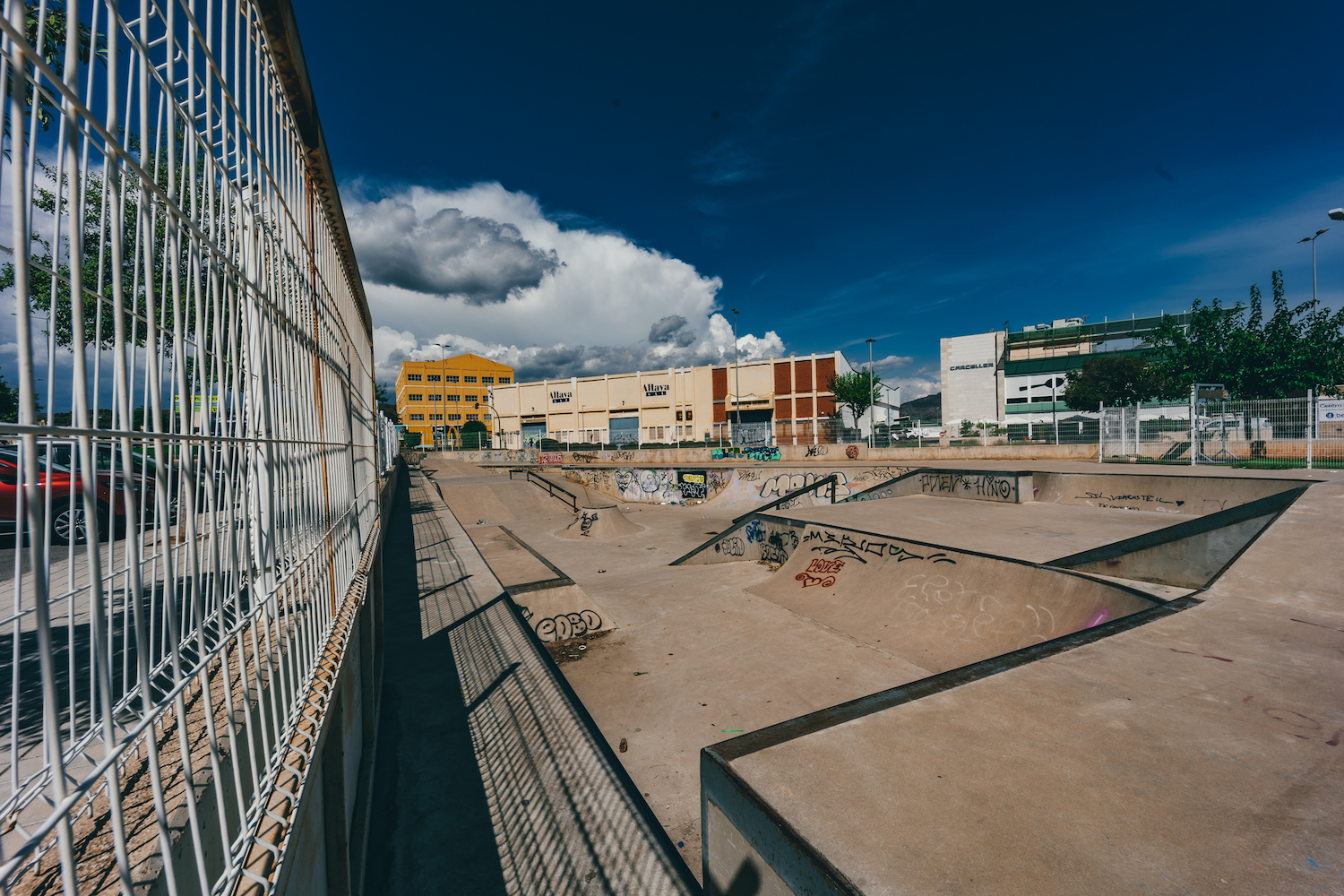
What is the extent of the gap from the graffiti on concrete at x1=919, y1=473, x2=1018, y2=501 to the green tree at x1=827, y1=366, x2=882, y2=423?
3369cm

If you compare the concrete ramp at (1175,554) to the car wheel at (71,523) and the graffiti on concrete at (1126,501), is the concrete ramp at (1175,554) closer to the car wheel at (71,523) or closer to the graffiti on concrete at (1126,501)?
the graffiti on concrete at (1126,501)

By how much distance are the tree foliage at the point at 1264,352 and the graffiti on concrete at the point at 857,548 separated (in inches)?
855

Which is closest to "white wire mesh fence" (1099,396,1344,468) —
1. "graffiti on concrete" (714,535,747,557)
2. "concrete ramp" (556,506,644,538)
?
"graffiti on concrete" (714,535,747,557)

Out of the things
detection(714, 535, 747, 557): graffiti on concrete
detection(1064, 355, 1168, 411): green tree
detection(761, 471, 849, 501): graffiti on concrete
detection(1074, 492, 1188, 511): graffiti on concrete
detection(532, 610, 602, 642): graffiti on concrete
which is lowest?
detection(532, 610, 602, 642): graffiti on concrete

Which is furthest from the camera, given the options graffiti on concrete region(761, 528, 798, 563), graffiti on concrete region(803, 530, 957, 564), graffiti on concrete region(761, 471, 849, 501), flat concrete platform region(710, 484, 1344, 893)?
graffiti on concrete region(761, 471, 849, 501)

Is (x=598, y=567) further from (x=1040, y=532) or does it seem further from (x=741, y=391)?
(x=741, y=391)

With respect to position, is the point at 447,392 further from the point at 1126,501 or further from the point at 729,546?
the point at 1126,501

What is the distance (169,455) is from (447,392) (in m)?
85.6

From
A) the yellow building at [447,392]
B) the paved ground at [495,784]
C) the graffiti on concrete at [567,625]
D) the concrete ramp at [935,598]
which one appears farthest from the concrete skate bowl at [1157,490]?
the yellow building at [447,392]

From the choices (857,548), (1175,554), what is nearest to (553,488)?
(857,548)

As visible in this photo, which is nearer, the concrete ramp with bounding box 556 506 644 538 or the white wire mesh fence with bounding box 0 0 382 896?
the white wire mesh fence with bounding box 0 0 382 896

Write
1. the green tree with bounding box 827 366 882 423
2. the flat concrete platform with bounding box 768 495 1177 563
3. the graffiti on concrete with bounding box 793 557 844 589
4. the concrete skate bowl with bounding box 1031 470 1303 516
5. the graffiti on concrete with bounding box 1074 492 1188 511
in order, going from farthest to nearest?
the green tree with bounding box 827 366 882 423
the graffiti on concrete with bounding box 1074 492 1188 511
the concrete skate bowl with bounding box 1031 470 1303 516
the graffiti on concrete with bounding box 793 557 844 589
the flat concrete platform with bounding box 768 495 1177 563

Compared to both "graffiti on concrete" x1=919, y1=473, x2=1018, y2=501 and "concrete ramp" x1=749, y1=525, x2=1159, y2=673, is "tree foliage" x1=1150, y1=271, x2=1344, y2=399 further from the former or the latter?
"concrete ramp" x1=749, y1=525, x2=1159, y2=673

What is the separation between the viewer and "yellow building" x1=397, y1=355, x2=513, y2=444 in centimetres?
7775
